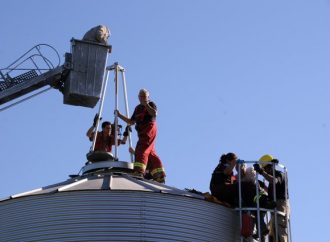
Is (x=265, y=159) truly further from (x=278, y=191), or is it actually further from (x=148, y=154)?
(x=148, y=154)

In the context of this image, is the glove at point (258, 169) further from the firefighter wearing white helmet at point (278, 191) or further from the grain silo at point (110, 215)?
the grain silo at point (110, 215)

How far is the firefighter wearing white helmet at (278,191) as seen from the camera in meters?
17.8

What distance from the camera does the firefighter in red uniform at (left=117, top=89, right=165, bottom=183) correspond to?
19438 millimetres

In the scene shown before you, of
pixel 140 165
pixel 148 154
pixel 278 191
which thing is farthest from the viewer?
pixel 148 154

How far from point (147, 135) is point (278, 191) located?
3.40 metres

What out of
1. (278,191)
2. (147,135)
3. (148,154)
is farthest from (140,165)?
(278,191)

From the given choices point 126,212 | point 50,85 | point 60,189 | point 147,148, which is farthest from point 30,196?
point 50,85

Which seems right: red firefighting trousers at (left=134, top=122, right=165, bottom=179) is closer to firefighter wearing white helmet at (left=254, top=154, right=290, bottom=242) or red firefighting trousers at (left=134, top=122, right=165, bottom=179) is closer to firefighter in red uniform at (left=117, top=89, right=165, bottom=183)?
firefighter in red uniform at (left=117, top=89, right=165, bottom=183)

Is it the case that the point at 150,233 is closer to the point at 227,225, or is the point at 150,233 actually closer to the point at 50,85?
the point at 227,225

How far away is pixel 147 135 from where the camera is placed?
19.6 metres

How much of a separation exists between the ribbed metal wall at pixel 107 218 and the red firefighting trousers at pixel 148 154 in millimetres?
2304

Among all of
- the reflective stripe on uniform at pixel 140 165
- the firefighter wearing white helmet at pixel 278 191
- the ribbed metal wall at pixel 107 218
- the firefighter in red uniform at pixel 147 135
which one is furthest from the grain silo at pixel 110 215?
the firefighter in red uniform at pixel 147 135

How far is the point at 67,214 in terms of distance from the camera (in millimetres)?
16500

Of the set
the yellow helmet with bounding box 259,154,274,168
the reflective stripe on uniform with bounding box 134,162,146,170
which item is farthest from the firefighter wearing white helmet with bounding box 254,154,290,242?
the reflective stripe on uniform with bounding box 134,162,146,170
